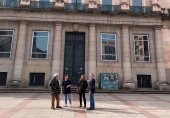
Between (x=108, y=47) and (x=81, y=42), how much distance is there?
315cm

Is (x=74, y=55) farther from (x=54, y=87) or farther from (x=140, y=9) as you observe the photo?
(x=54, y=87)

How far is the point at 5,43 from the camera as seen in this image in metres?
24.1

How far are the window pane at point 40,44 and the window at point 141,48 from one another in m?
10.3

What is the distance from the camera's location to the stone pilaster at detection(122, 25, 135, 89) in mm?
23469

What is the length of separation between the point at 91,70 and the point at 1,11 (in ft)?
38.6

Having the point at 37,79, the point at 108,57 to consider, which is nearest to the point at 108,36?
the point at 108,57

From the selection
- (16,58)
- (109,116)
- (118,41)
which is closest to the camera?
(109,116)

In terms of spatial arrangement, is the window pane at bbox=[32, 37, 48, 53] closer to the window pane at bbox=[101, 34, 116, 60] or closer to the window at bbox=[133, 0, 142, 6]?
the window pane at bbox=[101, 34, 116, 60]

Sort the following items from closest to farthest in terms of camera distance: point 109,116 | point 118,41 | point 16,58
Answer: point 109,116 < point 16,58 < point 118,41

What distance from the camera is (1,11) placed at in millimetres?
23938

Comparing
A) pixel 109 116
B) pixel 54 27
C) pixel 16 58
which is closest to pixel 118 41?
pixel 54 27

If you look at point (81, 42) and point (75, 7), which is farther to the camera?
point (81, 42)

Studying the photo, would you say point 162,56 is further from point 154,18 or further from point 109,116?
point 109,116

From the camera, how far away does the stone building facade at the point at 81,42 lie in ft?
77.9
